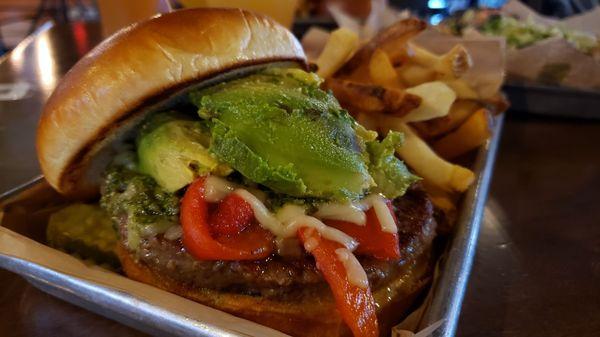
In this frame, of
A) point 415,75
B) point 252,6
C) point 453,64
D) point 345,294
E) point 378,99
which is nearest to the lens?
point 345,294

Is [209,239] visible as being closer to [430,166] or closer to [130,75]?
[130,75]

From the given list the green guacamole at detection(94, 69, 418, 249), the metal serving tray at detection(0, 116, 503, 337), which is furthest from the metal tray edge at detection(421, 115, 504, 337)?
the green guacamole at detection(94, 69, 418, 249)

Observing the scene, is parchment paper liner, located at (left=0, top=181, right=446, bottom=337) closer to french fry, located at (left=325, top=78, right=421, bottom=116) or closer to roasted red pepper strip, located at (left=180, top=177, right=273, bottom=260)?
roasted red pepper strip, located at (left=180, top=177, right=273, bottom=260)

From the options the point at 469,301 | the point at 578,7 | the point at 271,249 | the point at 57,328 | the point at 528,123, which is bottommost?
the point at 578,7

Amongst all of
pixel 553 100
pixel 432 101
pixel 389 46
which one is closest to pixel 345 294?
pixel 432 101

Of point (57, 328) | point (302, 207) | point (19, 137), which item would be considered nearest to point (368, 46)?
point (302, 207)

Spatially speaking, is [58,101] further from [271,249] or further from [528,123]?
[528,123]
